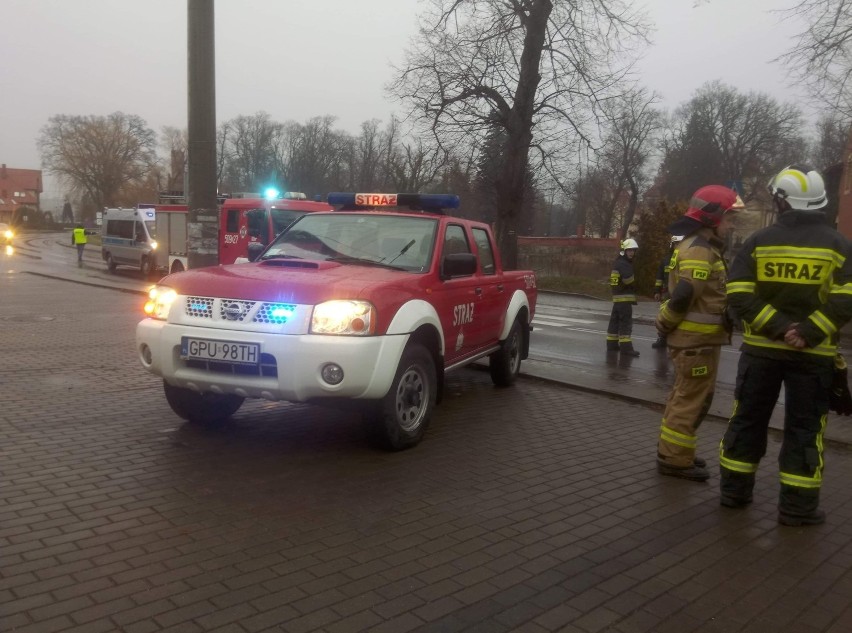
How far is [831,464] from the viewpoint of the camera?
6332mm

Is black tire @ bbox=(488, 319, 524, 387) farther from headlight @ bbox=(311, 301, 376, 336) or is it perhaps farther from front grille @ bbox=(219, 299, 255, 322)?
front grille @ bbox=(219, 299, 255, 322)

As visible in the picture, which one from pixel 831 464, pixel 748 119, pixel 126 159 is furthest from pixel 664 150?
pixel 831 464

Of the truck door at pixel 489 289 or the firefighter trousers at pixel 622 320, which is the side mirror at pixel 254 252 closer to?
the truck door at pixel 489 289

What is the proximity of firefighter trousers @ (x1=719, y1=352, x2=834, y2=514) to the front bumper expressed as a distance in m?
2.32

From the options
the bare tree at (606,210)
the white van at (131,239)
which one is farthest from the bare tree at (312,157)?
the white van at (131,239)

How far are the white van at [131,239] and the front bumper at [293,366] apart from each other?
2296 centimetres

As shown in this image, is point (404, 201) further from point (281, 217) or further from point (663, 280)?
point (281, 217)

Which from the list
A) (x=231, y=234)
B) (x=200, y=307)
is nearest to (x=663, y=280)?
(x=200, y=307)

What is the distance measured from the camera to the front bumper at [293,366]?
5.30 metres

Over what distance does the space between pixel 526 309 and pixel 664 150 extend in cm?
6556

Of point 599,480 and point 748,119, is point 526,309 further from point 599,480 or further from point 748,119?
point 748,119

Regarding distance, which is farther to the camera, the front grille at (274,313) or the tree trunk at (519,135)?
the tree trunk at (519,135)

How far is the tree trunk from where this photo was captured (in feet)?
78.2

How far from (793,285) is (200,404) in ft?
14.6
